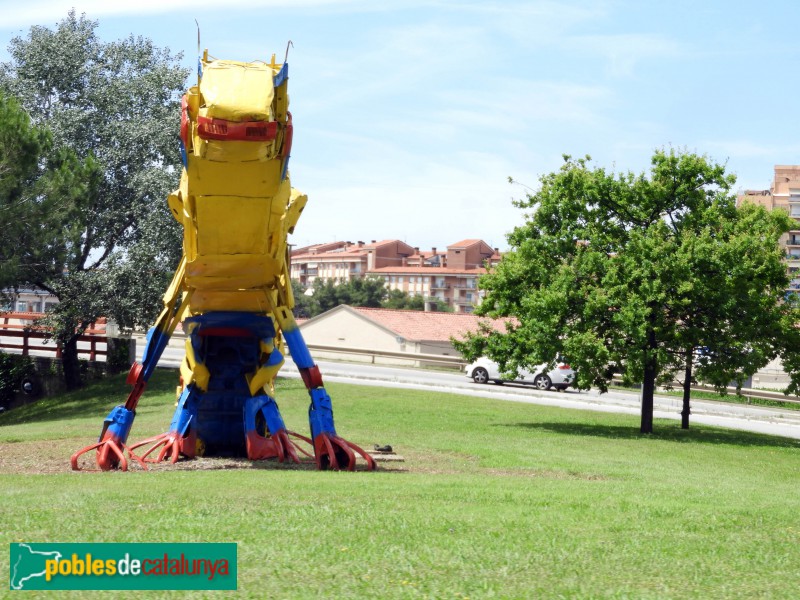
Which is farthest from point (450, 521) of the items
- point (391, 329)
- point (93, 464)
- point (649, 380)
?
point (391, 329)

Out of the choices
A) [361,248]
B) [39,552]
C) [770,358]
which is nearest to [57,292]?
[770,358]

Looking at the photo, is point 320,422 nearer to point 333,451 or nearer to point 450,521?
point 333,451

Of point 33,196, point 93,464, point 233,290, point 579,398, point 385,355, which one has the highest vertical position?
point 33,196

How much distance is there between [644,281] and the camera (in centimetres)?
2398

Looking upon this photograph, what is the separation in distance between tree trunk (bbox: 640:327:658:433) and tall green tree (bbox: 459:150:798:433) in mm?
36

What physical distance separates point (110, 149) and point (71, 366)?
787cm

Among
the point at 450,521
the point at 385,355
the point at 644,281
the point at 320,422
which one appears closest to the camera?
the point at 450,521

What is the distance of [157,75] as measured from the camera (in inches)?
1368

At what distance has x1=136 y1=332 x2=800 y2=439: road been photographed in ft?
107

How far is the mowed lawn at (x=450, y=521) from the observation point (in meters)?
7.29

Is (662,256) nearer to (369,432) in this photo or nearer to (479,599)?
(369,432)

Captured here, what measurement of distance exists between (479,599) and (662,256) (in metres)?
18.5

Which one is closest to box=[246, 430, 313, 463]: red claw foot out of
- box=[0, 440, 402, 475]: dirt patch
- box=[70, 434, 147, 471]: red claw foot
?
box=[0, 440, 402, 475]: dirt patch

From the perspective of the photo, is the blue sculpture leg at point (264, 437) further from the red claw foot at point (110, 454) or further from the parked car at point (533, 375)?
the parked car at point (533, 375)
